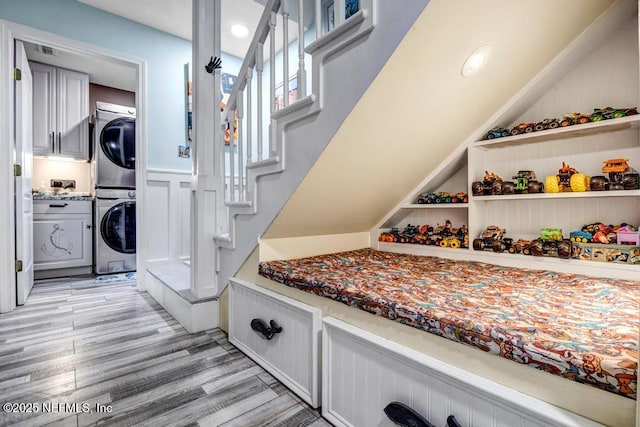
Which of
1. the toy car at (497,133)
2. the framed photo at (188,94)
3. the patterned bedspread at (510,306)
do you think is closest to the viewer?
the patterned bedspread at (510,306)

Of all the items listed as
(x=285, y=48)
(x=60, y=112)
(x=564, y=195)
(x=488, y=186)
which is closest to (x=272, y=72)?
(x=285, y=48)

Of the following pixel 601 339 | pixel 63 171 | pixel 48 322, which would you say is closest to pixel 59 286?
pixel 48 322

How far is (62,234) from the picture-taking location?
11.5 feet

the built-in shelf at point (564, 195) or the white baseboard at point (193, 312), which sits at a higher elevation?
the built-in shelf at point (564, 195)

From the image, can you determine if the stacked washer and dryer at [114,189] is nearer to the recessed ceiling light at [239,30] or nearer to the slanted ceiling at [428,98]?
the recessed ceiling light at [239,30]

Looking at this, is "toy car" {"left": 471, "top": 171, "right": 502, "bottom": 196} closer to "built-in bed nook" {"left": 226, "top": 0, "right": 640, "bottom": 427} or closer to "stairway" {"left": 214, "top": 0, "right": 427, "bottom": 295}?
"built-in bed nook" {"left": 226, "top": 0, "right": 640, "bottom": 427}

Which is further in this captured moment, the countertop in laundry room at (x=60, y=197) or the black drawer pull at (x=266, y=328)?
the countertop in laundry room at (x=60, y=197)

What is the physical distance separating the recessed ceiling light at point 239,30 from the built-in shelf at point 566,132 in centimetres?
251

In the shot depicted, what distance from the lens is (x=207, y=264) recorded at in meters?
1.99

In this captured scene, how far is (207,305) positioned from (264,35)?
1608mm

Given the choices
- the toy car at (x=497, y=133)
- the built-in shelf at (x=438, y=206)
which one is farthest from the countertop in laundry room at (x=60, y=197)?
the toy car at (x=497, y=133)

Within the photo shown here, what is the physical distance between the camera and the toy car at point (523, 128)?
4.93 feet

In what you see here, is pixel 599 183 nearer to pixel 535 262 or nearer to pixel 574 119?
pixel 574 119

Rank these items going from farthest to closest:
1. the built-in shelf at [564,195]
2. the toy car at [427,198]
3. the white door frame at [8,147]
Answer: the white door frame at [8,147]
the toy car at [427,198]
the built-in shelf at [564,195]
